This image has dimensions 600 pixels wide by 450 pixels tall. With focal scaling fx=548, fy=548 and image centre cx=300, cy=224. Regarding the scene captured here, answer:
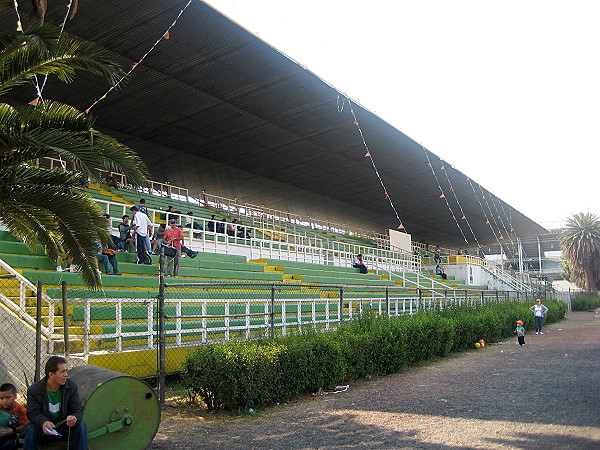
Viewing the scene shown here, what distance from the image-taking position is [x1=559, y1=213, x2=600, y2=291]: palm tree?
5084cm

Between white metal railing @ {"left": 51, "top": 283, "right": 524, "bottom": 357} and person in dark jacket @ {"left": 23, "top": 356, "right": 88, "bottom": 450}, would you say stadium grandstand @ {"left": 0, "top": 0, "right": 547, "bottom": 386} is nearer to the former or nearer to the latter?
white metal railing @ {"left": 51, "top": 283, "right": 524, "bottom": 357}

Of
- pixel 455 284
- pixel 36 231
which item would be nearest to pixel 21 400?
pixel 36 231

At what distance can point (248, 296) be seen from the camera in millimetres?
13398

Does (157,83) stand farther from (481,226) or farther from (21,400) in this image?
(481,226)

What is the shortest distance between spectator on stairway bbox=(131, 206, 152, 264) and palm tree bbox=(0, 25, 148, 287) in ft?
19.0

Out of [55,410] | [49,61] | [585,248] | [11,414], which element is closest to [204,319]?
[11,414]

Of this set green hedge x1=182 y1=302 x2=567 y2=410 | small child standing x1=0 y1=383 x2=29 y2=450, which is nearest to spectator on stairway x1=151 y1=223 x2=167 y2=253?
green hedge x1=182 y1=302 x2=567 y2=410

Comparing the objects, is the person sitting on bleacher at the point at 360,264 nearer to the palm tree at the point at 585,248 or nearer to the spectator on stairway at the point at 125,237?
the spectator on stairway at the point at 125,237

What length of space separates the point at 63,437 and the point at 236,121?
20.3 meters

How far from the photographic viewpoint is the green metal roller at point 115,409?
5.30 meters

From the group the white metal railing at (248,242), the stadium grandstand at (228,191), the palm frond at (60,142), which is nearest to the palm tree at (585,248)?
the stadium grandstand at (228,191)

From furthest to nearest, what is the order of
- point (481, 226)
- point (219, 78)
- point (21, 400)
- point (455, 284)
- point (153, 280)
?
point (481, 226) < point (455, 284) < point (219, 78) < point (153, 280) < point (21, 400)

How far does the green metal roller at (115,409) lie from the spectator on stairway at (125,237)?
8495mm

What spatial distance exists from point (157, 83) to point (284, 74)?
463 centimetres
